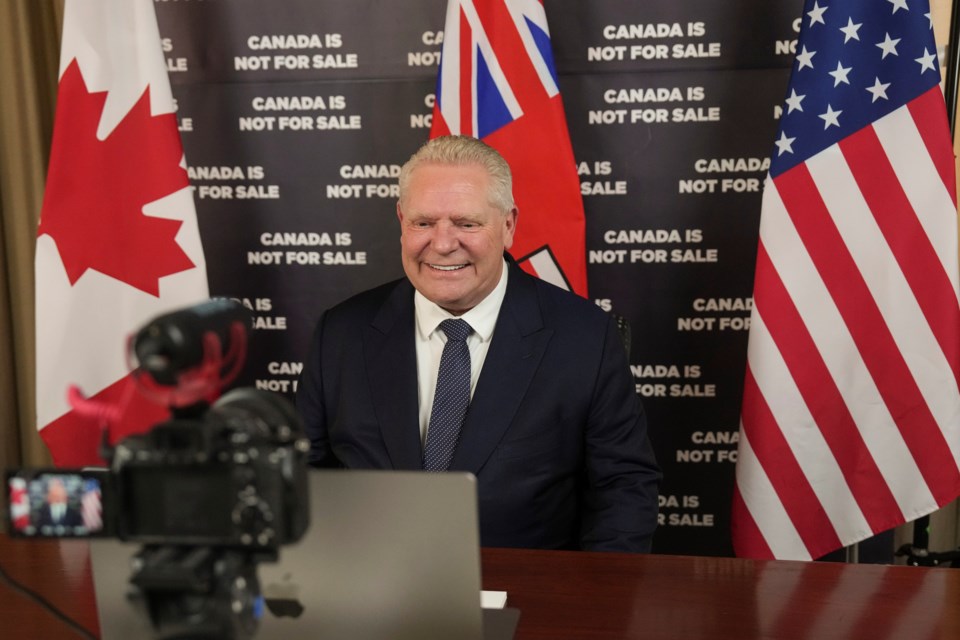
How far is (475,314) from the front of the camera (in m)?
1.89

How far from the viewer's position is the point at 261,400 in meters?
0.83

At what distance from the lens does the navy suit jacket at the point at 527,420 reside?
175 centimetres

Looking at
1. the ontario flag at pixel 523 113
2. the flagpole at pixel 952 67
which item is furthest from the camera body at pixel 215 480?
the flagpole at pixel 952 67

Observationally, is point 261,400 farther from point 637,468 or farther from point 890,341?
point 890,341

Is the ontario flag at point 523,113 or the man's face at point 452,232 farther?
the ontario flag at point 523,113

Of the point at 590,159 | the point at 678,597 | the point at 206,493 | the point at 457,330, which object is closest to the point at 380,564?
the point at 206,493

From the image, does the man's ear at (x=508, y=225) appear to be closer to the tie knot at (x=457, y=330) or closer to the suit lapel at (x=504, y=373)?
the suit lapel at (x=504, y=373)

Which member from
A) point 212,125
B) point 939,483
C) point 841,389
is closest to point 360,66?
point 212,125

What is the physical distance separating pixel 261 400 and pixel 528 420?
3.30ft

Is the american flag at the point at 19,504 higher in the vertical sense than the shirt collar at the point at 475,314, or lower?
lower

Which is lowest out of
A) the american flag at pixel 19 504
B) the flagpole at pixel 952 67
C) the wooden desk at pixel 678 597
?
the wooden desk at pixel 678 597

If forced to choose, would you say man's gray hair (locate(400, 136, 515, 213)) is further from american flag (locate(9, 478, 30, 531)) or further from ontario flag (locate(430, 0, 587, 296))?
american flag (locate(9, 478, 30, 531))

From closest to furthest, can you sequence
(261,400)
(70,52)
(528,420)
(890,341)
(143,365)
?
(143,365) → (261,400) → (528,420) → (890,341) → (70,52)

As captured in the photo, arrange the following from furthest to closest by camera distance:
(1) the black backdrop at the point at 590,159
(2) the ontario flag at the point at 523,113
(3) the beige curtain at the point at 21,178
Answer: (3) the beige curtain at the point at 21,178 < (1) the black backdrop at the point at 590,159 < (2) the ontario flag at the point at 523,113
